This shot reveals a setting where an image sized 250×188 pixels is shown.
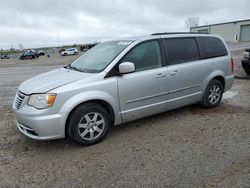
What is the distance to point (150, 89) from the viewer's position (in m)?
4.52

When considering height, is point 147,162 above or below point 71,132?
below

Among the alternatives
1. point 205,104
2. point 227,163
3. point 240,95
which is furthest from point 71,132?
point 240,95

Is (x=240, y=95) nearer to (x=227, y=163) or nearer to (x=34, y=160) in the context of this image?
(x=227, y=163)

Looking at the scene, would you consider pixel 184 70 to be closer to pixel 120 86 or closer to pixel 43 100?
pixel 120 86

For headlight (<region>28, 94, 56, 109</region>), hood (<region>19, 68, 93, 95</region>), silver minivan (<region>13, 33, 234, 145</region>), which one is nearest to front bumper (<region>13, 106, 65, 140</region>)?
silver minivan (<region>13, 33, 234, 145</region>)

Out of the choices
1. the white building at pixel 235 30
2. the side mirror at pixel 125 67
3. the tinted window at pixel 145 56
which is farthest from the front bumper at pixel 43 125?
the white building at pixel 235 30

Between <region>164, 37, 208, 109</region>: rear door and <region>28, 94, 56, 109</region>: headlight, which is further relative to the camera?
<region>164, 37, 208, 109</region>: rear door

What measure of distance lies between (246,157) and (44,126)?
292 centimetres

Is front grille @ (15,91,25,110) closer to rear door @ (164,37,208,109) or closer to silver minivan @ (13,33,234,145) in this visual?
silver minivan @ (13,33,234,145)

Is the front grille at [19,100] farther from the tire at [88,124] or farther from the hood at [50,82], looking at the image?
the tire at [88,124]

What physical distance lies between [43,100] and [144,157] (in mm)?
1694

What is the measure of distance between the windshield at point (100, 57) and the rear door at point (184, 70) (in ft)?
3.17

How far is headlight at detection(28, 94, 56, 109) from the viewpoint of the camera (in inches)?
143

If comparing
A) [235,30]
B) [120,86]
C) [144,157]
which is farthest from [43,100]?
[235,30]
